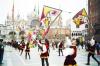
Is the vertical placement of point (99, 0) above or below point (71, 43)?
above

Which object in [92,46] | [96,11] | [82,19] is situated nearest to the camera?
[92,46]

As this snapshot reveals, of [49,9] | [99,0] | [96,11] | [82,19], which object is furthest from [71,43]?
[96,11]

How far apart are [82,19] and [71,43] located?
830 inches

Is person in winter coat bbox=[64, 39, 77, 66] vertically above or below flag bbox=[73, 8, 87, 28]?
below

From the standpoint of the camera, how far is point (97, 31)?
2635 inches

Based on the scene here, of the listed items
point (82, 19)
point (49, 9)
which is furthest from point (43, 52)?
point (82, 19)

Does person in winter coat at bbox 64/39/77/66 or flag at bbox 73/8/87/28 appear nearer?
person in winter coat at bbox 64/39/77/66

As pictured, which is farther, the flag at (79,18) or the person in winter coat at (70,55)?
the flag at (79,18)

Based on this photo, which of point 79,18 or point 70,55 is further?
point 79,18

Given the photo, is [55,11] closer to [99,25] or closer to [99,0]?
[99,25]

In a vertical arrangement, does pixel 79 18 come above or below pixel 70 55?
above

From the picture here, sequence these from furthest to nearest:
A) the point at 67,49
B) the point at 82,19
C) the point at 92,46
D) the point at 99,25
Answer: the point at 99,25, the point at 82,19, the point at 92,46, the point at 67,49

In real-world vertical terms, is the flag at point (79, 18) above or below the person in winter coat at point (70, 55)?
above

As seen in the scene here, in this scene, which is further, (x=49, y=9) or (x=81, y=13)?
(x=81, y=13)
